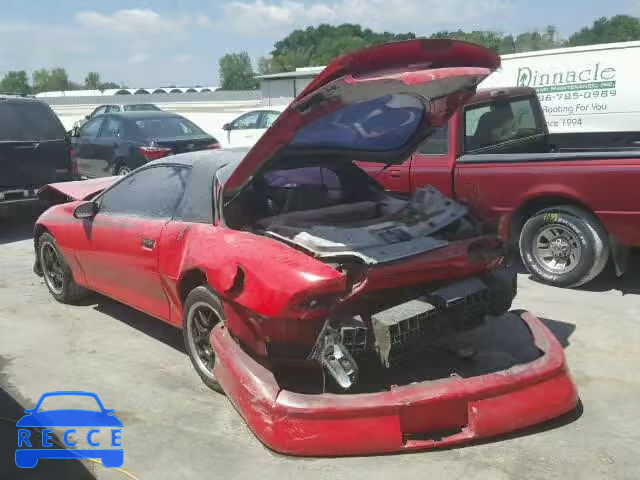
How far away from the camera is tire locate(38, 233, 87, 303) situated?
19.2ft

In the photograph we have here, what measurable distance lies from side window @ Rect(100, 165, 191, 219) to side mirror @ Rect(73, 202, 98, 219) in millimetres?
64

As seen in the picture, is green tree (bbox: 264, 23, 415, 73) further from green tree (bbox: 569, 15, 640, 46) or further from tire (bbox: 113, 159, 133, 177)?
tire (bbox: 113, 159, 133, 177)

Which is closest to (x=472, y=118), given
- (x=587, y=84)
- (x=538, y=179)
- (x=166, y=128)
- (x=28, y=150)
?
(x=538, y=179)

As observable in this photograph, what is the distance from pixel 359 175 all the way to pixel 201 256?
1484 mm

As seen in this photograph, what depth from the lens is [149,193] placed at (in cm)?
485

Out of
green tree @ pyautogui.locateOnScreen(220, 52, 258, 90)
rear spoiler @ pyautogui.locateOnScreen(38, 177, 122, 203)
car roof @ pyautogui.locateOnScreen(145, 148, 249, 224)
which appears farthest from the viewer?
green tree @ pyautogui.locateOnScreen(220, 52, 258, 90)

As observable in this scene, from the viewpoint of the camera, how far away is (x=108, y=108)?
26203mm

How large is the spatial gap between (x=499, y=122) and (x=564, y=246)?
1518mm

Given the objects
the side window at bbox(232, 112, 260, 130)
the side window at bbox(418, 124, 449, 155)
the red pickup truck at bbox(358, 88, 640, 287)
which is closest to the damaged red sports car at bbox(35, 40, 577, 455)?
the red pickup truck at bbox(358, 88, 640, 287)

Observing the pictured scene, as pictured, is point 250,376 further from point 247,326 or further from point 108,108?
point 108,108

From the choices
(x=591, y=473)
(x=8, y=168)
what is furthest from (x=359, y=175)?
(x=8, y=168)

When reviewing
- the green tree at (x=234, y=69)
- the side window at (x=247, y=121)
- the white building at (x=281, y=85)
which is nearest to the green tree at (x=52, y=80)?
the green tree at (x=234, y=69)

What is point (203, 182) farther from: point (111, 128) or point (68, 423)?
point (111, 128)

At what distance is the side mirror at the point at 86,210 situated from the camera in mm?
5227
